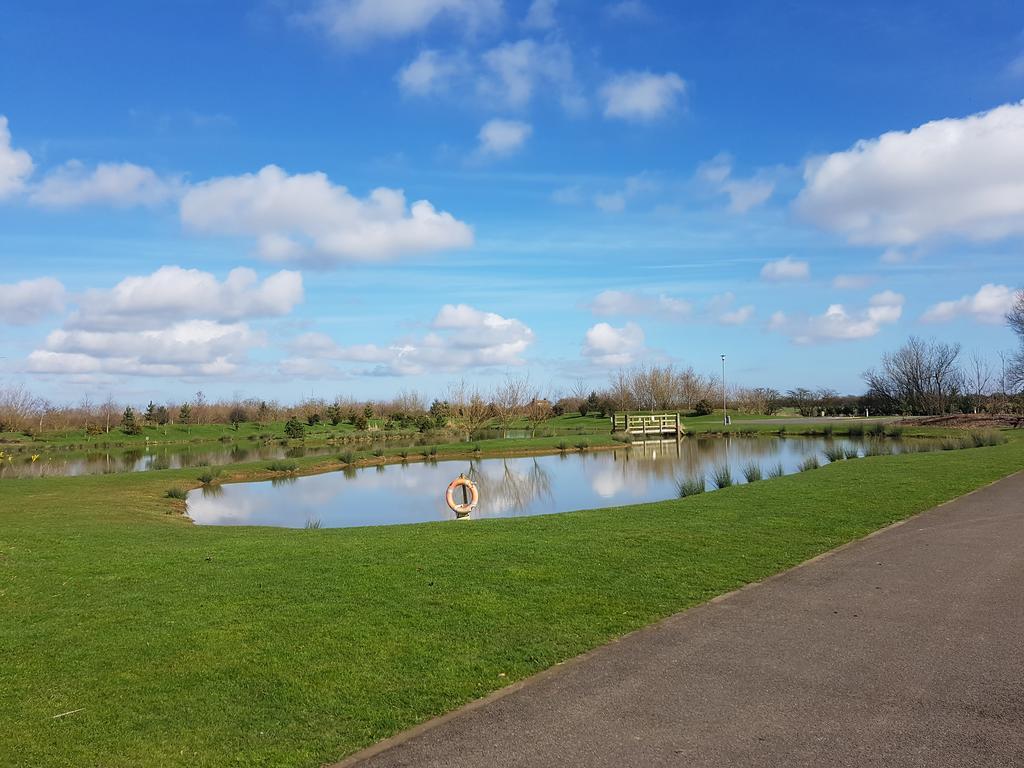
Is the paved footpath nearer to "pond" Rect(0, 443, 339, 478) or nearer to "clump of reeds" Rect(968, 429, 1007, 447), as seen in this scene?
"clump of reeds" Rect(968, 429, 1007, 447)

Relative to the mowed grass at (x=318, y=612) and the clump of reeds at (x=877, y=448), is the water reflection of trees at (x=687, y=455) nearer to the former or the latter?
the clump of reeds at (x=877, y=448)

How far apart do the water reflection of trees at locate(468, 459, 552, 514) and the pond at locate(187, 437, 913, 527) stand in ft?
0.10

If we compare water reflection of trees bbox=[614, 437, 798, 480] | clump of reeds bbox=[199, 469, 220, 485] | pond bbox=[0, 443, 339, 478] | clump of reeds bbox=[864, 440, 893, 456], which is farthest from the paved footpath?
pond bbox=[0, 443, 339, 478]

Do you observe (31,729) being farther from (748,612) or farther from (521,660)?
(748,612)

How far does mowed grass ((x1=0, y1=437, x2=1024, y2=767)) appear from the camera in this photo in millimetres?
4121

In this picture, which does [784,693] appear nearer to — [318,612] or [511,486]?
[318,612]

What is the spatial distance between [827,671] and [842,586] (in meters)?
2.37

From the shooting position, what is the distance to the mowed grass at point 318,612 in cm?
412

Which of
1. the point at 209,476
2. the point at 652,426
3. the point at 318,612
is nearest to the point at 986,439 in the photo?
the point at 652,426

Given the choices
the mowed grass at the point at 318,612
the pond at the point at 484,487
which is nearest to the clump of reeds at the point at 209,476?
the pond at the point at 484,487

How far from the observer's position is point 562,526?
11.0 m

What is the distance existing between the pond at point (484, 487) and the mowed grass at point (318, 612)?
4.11 m

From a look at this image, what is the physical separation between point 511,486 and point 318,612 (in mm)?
15339

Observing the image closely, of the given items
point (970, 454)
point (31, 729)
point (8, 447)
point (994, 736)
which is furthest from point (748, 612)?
point (8, 447)
